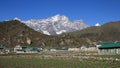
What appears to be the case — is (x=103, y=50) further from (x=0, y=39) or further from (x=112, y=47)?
(x=0, y=39)

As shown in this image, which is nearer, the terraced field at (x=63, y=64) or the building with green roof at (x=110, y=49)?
the terraced field at (x=63, y=64)

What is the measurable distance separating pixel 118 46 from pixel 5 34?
129905 millimetres

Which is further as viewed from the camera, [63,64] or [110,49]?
[110,49]

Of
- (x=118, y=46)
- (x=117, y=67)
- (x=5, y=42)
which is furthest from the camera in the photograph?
(x=5, y=42)

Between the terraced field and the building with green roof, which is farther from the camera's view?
the building with green roof

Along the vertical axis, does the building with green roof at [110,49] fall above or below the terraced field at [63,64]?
above

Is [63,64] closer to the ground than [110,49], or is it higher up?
closer to the ground

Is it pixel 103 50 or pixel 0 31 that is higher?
pixel 0 31

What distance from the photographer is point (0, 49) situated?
140 metres

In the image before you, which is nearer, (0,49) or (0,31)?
(0,49)

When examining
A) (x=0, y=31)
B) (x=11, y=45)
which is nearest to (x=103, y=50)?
(x=11, y=45)

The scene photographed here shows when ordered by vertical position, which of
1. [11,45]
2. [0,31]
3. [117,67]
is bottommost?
[117,67]

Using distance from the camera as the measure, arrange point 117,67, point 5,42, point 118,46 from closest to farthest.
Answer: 1. point 117,67
2. point 118,46
3. point 5,42

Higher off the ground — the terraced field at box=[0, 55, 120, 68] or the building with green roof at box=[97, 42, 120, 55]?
the building with green roof at box=[97, 42, 120, 55]
